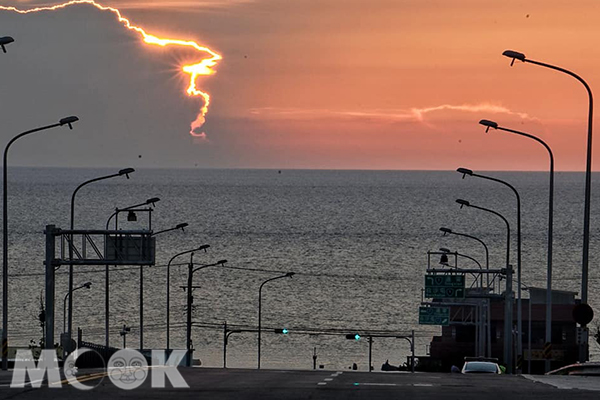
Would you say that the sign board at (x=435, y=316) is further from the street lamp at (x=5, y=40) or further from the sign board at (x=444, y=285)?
the street lamp at (x=5, y=40)

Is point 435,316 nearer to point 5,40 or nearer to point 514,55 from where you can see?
point 514,55

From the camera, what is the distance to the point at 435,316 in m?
83.5

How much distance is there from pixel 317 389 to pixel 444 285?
4240cm

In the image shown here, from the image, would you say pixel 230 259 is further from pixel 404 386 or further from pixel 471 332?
pixel 404 386

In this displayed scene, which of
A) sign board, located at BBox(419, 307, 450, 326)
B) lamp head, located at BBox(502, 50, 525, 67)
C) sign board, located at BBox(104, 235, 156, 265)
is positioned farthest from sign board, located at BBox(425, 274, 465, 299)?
lamp head, located at BBox(502, 50, 525, 67)

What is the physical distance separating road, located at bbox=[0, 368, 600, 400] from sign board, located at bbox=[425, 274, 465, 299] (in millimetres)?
34846

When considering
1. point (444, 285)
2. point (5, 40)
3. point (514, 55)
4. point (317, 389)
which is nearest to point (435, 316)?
point (444, 285)

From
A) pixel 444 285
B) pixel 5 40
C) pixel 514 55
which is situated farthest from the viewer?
pixel 444 285

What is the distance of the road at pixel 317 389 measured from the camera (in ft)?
92.1

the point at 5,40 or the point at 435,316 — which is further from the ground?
the point at 5,40

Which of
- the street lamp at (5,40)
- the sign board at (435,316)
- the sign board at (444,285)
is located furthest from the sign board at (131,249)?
the sign board at (435,316)

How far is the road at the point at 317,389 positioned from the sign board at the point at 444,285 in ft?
114

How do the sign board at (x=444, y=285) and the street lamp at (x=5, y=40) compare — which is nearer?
the street lamp at (x=5, y=40)

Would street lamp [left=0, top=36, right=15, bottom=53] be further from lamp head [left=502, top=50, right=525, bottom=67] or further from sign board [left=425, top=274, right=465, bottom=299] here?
sign board [left=425, top=274, right=465, bottom=299]
